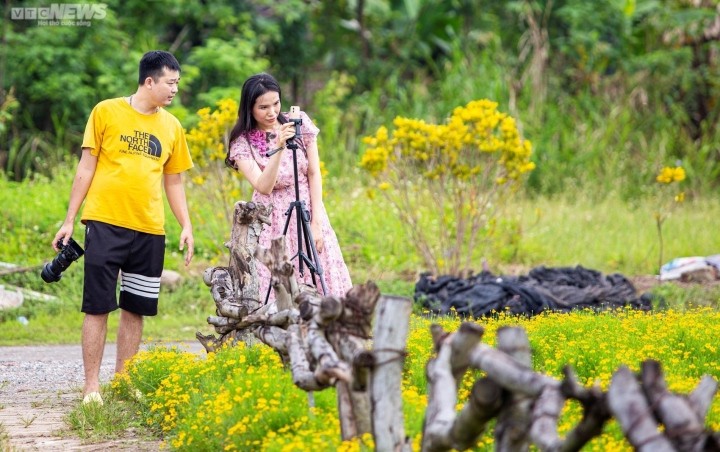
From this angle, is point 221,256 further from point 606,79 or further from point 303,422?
point 606,79

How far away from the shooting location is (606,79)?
1998 cm

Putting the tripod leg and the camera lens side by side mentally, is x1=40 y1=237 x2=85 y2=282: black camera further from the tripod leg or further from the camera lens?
the tripod leg

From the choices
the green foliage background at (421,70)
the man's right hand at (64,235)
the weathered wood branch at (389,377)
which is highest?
the green foliage background at (421,70)

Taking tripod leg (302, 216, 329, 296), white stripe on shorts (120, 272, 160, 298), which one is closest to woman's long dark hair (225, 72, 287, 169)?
tripod leg (302, 216, 329, 296)

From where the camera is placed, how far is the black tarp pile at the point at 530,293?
9597 mm

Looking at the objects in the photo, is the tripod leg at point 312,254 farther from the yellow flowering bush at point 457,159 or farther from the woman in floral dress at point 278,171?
the yellow flowering bush at point 457,159

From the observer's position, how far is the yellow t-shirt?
641 centimetres

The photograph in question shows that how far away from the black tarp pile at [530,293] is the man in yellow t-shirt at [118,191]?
10.9ft

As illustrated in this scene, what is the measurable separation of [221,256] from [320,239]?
541 cm

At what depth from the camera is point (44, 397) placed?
7094mm

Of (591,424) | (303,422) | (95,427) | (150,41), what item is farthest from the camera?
(150,41)

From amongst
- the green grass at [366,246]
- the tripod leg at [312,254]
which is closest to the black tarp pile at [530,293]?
the green grass at [366,246]

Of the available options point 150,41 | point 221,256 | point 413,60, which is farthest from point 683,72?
point 221,256

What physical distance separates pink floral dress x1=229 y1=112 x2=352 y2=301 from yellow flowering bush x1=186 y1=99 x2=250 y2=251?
11.9 ft
